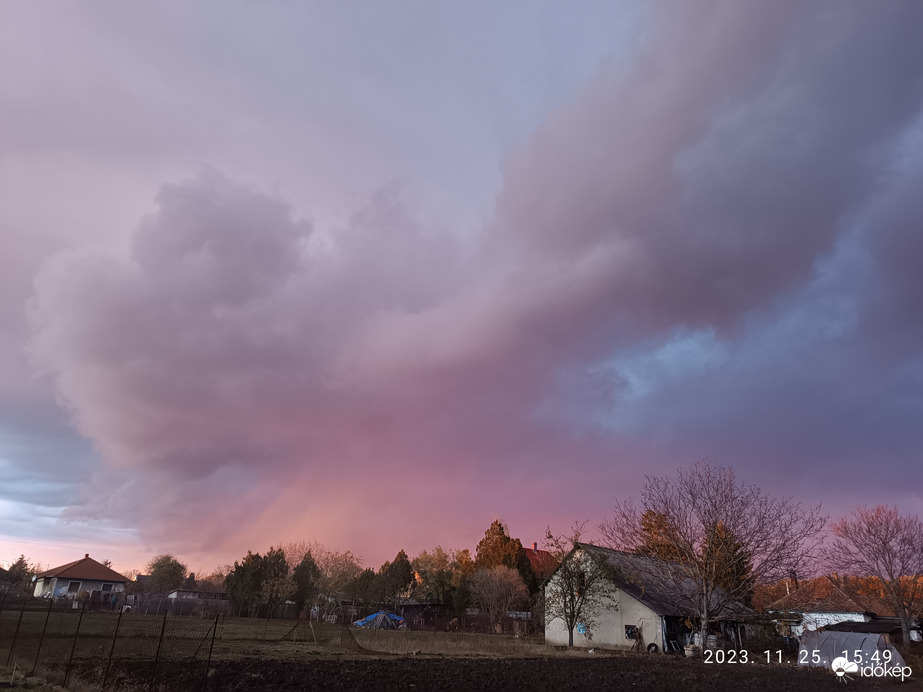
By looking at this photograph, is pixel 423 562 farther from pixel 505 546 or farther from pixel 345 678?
pixel 345 678

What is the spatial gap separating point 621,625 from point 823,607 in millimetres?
33105

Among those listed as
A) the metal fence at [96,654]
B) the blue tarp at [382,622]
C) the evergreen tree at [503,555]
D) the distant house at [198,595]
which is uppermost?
the evergreen tree at [503,555]

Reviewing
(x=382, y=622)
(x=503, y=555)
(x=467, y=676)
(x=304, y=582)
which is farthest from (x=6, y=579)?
(x=467, y=676)

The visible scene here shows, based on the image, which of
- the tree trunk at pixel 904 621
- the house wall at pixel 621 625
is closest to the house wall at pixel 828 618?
the tree trunk at pixel 904 621

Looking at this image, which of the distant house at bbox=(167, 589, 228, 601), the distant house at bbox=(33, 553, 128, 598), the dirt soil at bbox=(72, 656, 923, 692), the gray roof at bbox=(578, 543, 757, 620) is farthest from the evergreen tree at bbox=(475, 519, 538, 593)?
the distant house at bbox=(33, 553, 128, 598)

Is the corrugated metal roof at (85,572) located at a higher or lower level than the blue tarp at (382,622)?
higher

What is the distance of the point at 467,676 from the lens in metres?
22.1

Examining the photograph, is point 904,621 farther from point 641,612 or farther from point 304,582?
point 304,582

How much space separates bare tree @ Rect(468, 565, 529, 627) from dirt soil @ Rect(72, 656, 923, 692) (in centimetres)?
3856

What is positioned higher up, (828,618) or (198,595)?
(198,595)

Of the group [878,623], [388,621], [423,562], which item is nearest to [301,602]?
[388,621]

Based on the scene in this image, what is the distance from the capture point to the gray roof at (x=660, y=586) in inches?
1553

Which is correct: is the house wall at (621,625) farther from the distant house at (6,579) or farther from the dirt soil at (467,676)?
the distant house at (6,579)

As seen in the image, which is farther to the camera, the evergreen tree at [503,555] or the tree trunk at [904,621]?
the evergreen tree at [503,555]
